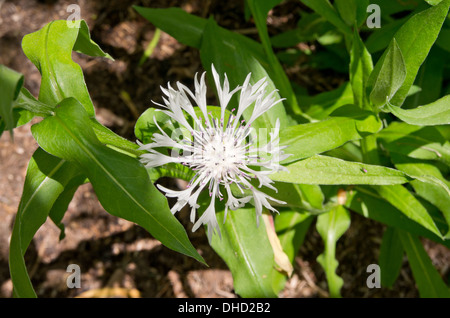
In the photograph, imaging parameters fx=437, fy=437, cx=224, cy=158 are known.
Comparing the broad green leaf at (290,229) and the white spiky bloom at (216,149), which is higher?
the white spiky bloom at (216,149)

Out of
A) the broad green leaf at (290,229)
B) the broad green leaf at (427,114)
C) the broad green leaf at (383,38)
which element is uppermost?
the broad green leaf at (383,38)

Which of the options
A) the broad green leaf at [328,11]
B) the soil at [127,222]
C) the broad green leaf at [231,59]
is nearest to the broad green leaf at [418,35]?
the broad green leaf at [328,11]

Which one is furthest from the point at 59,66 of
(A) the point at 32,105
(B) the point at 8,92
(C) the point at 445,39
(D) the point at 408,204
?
(C) the point at 445,39

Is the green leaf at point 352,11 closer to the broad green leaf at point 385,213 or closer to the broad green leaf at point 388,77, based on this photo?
the broad green leaf at point 388,77

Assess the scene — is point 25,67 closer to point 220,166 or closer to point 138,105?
point 138,105

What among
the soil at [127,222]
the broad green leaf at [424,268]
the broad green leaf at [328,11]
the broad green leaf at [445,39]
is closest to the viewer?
the broad green leaf at [328,11]

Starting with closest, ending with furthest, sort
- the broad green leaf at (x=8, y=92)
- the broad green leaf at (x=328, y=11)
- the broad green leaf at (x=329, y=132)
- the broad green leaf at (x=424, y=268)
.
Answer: the broad green leaf at (x=8, y=92) < the broad green leaf at (x=329, y=132) < the broad green leaf at (x=328, y=11) < the broad green leaf at (x=424, y=268)

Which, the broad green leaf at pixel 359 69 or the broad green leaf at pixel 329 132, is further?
the broad green leaf at pixel 359 69

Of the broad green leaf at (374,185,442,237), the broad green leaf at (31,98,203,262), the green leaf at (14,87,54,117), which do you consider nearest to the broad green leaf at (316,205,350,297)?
the broad green leaf at (374,185,442,237)

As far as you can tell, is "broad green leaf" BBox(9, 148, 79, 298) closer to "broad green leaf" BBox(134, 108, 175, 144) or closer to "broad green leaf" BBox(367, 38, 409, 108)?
"broad green leaf" BBox(134, 108, 175, 144)
